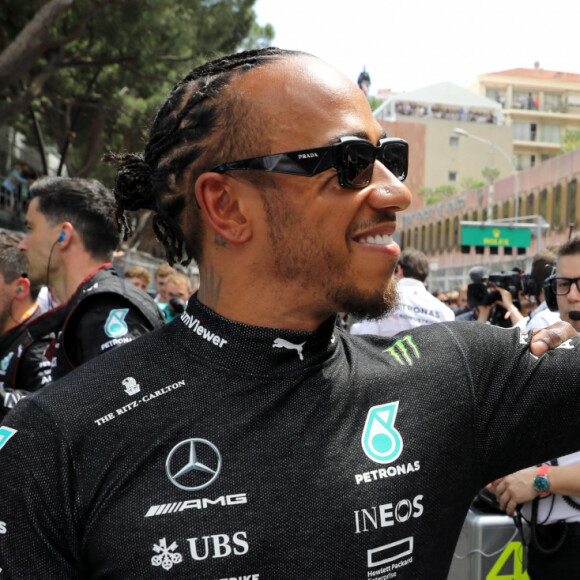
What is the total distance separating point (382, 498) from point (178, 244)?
75 centimetres

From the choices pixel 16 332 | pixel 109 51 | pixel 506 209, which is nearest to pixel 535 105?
pixel 506 209

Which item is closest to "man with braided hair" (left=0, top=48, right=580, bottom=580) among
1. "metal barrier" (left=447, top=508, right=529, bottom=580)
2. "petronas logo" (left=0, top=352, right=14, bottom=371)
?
"metal barrier" (left=447, top=508, right=529, bottom=580)

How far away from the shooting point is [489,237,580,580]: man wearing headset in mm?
2973

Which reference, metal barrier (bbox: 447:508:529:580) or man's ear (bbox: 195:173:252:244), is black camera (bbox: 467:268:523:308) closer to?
metal barrier (bbox: 447:508:529:580)

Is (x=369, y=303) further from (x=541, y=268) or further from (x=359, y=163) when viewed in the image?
(x=541, y=268)

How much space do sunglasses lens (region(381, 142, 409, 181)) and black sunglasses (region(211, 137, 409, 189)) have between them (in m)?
0.04

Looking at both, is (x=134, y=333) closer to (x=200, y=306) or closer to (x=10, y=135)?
(x=200, y=306)

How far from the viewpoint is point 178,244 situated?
1.73 m

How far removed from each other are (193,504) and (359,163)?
0.69 meters

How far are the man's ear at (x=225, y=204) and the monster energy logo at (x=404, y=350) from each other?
0.39 meters

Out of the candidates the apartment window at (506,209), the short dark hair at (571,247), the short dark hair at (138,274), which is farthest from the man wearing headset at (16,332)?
the apartment window at (506,209)

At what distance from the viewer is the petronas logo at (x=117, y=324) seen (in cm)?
291

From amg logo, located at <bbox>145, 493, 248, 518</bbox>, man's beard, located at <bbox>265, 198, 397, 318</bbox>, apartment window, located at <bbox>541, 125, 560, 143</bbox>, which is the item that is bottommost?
amg logo, located at <bbox>145, 493, 248, 518</bbox>

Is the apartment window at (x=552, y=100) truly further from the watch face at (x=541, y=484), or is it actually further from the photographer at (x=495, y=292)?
the watch face at (x=541, y=484)
